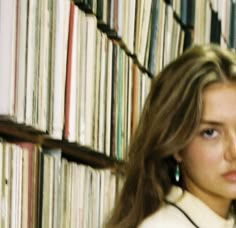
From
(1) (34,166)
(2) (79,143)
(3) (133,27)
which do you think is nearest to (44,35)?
(1) (34,166)

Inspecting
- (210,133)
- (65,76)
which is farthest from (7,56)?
(210,133)

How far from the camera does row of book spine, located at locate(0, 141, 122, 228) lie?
1.18 meters

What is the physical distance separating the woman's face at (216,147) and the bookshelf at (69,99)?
249 mm

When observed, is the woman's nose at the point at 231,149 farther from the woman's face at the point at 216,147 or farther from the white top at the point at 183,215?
the white top at the point at 183,215

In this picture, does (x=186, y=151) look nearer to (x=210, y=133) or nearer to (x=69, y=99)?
(x=210, y=133)

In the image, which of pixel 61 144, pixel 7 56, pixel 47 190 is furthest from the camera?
pixel 61 144

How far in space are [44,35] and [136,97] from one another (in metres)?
0.89

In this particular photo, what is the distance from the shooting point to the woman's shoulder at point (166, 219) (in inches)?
54.4

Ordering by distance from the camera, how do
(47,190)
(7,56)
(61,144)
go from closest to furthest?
(7,56) < (47,190) < (61,144)

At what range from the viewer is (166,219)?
139cm

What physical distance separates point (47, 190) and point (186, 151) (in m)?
0.28

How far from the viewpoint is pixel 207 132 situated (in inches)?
55.9

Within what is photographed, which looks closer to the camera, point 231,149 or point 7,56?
point 7,56

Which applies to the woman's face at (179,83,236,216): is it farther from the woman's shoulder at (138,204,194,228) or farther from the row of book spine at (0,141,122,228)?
the row of book spine at (0,141,122,228)
